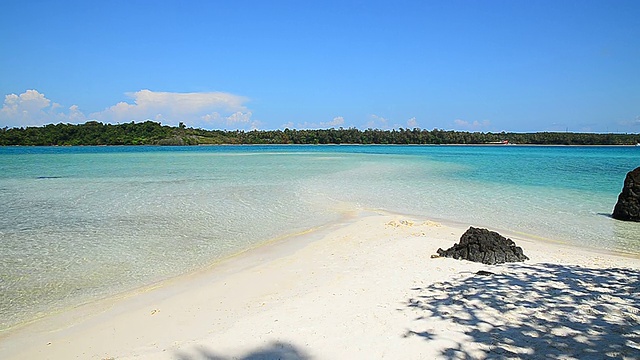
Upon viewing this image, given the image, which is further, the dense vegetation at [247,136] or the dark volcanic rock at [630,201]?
the dense vegetation at [247,136]

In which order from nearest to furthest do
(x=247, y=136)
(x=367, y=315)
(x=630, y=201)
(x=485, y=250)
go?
(x=367, y=315) → (x=485, y=250) → (x=630, y=201) → (x=247, y=136)

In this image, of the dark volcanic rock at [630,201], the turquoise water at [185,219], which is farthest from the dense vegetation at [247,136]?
the dark volcanic rock at [630,201]

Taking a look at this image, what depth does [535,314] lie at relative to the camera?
489 centimetres

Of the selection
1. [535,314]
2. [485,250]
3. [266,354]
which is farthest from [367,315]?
[485,250]

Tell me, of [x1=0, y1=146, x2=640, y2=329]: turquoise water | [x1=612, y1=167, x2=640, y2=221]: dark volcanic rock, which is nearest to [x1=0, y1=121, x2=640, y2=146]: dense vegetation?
[x1=0, y1=146, x2=640, y2=329]: turquoise water

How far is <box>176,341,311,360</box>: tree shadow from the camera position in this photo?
13.8 ft

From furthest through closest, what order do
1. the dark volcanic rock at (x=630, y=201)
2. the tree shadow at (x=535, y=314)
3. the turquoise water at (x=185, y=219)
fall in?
the dark volcanic rock at (x=630, y=201)
the turquoise water at (x=185, y=219)
the tree shadow at (x=535, y=314)

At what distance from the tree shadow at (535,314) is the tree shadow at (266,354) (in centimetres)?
116

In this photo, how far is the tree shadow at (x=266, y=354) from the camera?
4.21 m

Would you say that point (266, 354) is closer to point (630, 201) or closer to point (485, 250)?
point (485, 250)

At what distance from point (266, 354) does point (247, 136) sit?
161 m

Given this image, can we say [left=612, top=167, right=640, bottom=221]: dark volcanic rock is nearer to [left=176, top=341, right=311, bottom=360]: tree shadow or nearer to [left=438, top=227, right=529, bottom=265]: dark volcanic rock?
[left=438, top=227, right=529, bottom=265]: dark volcanic rock

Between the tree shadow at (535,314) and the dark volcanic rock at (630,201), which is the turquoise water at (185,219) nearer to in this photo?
the dark volcanic rock at (630,201)

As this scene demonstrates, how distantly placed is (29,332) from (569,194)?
1977 cm
